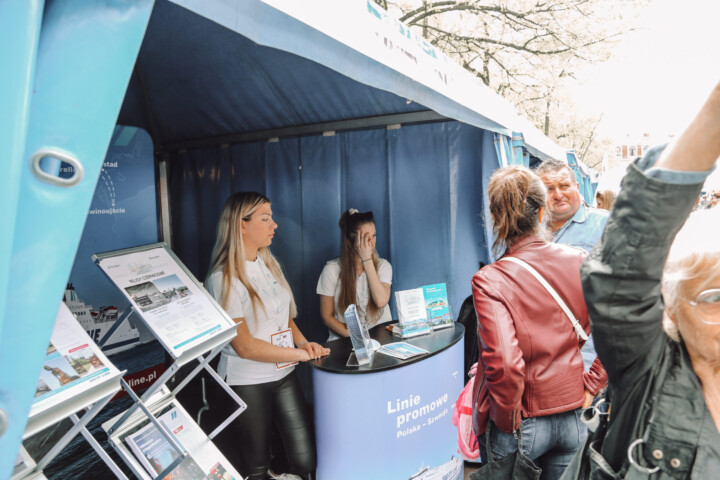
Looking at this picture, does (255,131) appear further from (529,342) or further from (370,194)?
(529,342)

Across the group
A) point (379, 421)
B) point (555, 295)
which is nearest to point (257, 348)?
point (379, 421)

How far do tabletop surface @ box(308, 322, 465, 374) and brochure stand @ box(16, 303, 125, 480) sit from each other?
113 cm

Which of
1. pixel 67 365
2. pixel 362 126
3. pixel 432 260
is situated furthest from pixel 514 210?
pixel 362 126

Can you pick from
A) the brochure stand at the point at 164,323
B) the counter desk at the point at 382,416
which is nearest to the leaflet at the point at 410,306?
the counter desk at the point at 382,416

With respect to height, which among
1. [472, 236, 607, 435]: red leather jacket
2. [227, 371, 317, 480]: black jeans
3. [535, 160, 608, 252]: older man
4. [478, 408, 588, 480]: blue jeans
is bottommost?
[227, 371, 317, 480]: black jeans

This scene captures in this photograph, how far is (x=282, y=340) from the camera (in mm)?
2459

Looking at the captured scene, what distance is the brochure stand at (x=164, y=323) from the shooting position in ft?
5.74

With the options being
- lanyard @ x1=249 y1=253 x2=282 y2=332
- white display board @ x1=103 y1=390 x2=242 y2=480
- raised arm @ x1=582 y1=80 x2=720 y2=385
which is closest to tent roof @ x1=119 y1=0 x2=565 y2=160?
Result: raised arm @ x1=582 y1=80 x2=720 y2=385

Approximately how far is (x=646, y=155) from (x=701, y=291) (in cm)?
29

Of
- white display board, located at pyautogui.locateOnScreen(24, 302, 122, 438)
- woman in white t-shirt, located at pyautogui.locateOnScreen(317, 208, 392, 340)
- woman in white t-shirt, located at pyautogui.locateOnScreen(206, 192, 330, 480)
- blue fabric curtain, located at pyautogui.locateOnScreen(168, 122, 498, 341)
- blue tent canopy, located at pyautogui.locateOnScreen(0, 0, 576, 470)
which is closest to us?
blue tent canopy, located at pyautogui.locateOnScreen(0, 0, 576, 470)

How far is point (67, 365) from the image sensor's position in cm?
130

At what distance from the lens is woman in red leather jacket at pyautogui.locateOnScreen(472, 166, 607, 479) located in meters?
1.51

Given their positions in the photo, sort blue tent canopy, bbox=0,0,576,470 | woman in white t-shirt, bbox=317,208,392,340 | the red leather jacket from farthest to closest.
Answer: woman in white t-shirt, bbox=317,208,392,340, the red leather jacket, blue tent canopy, bbox=0,0,576,470

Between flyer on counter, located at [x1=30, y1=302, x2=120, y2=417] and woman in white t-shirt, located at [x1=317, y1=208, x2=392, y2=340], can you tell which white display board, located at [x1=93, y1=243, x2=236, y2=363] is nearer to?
flyer on counter, located at [x1=30, y1=302, x2=120, y2=417]
